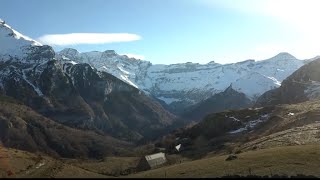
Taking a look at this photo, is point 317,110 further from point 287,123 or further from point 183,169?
point 183,169

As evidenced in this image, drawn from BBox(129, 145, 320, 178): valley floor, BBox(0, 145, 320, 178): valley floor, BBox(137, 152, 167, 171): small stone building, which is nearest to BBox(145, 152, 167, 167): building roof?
BBox(137, 152, 167, 171): small stone building

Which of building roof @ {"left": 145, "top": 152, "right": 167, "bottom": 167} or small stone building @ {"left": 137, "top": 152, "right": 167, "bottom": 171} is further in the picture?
building roof @ {"left": 145, "top": 152, "right": 167, "bottom": 167}

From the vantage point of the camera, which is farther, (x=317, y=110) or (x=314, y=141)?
(x=317, y=110)

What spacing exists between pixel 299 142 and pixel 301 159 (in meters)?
29.0

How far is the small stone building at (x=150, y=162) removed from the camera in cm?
14090

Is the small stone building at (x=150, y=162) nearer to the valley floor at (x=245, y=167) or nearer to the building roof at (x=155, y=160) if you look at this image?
the building roof at (x=155, y=160)

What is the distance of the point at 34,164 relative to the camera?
111500 millimetres

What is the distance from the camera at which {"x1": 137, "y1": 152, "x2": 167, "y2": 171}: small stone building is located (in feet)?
462

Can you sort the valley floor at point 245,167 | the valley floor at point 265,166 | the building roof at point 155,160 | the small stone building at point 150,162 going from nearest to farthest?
the valley floor at point 265,166 → the valley floor at point 245,167 → the small stone building at point 150,162 → the building roof at point 155,160

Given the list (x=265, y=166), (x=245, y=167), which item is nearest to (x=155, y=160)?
(x=245, y=167)

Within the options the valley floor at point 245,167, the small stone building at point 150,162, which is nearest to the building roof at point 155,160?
the small stone building at point 150,162

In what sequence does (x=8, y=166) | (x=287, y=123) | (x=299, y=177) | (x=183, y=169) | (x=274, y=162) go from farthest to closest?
(x=287, y=123) → (x=8, y=166) → (x=183, y=169) → (x=274, y=162) → (x=299, y=177)

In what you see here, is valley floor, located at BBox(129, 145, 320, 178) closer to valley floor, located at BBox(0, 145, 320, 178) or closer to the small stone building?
valley floor, located at BBox(0, 145, 320, 178)

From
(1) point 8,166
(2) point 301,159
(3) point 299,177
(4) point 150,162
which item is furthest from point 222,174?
(4) point 150,162
